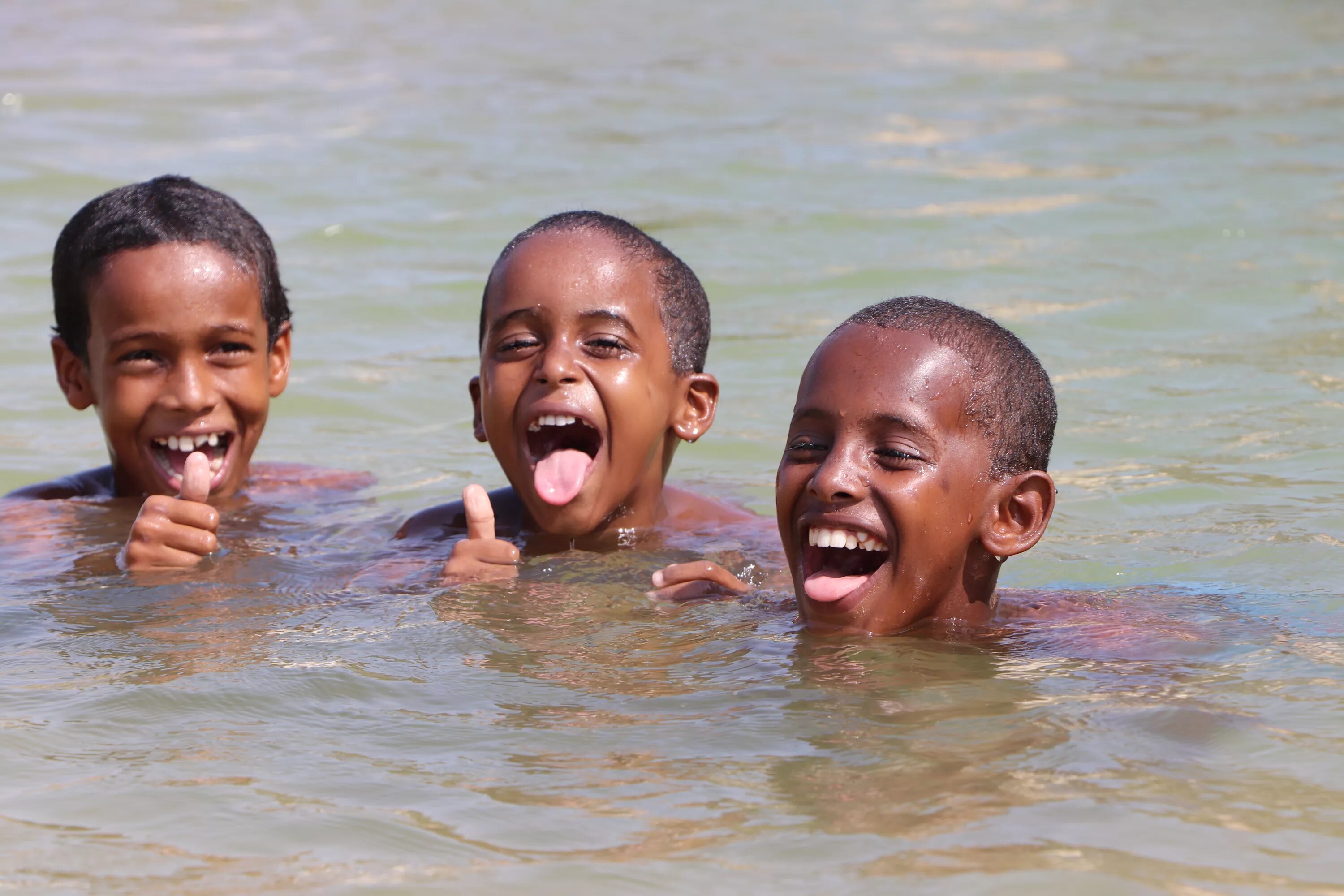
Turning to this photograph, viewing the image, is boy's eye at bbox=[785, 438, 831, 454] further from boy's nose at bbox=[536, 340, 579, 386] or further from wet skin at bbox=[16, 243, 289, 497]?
wet skin at bbox=[16, 243, 289, 497]

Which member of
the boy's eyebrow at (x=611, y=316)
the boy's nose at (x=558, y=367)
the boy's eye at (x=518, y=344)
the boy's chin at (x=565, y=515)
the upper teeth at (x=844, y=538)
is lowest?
the boy's chin at (x=565, y=515)

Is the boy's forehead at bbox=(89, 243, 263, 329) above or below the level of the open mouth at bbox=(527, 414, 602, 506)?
above

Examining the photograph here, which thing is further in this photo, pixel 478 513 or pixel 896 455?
pixel 478 513

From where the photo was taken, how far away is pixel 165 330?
5.23 meters

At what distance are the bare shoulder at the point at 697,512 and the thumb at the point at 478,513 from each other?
858 mm

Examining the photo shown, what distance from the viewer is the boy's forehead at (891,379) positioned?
385cm

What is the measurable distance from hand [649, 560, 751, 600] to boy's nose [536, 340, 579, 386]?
66 cm

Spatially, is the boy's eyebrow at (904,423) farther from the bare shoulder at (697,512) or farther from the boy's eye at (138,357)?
the boy's eye at (138,357)

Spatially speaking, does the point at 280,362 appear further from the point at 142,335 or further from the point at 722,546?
the point at 722,546

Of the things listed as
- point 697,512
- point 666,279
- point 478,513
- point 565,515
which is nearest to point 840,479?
point 478,513

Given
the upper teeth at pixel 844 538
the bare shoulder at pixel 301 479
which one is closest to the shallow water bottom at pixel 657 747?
the upper teeth at pixel 844 538

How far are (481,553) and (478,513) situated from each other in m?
0.11

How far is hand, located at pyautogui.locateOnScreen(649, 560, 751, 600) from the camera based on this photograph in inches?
168

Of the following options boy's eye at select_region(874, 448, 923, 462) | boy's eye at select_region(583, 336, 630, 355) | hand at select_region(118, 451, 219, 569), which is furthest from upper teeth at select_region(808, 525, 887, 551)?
hand at select_region(118, 451, 219, 569)
